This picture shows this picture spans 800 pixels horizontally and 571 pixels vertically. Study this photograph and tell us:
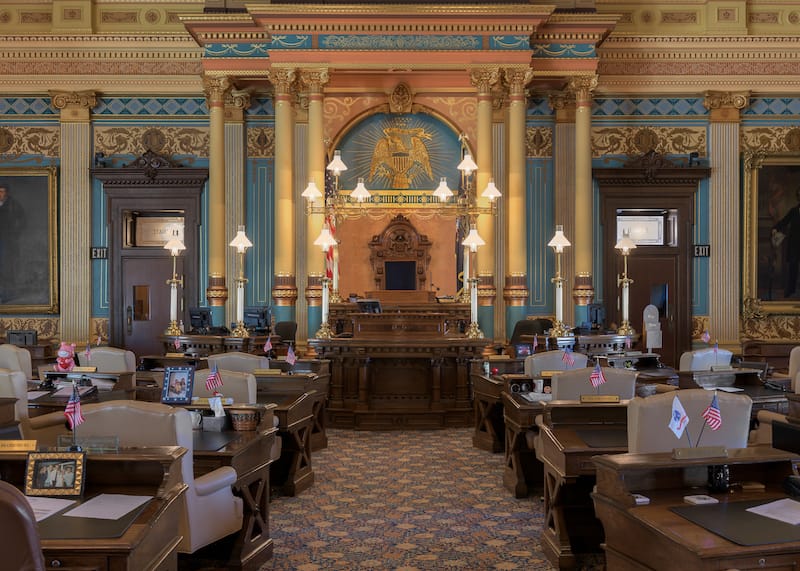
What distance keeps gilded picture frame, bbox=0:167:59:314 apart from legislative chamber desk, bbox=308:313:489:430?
7890mm

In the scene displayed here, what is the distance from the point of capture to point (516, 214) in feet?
49.8

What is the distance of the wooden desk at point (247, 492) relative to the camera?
5141 millimetres

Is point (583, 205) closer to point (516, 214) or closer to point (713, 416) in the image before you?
point (516, 214)

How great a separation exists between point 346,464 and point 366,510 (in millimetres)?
2011

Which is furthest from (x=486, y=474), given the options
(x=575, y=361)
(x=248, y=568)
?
(x=248, y=568)

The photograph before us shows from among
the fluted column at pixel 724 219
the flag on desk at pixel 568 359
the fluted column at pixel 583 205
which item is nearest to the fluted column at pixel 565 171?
the fluted column at pixel 583 205

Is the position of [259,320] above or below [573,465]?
above

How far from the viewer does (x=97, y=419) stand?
438cm

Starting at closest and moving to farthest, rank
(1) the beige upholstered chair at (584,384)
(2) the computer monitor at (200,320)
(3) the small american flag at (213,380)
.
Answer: (3) the small american flag at (213,380) < (1) the beige upholstered chair at (584,384) < (2) the computer monitor at (200,320)

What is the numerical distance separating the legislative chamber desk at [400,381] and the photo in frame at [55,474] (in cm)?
769

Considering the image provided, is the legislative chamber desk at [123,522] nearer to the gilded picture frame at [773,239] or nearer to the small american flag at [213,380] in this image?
the small american flag at [213,380]

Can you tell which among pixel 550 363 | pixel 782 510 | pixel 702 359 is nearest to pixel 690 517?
pixel 782 510

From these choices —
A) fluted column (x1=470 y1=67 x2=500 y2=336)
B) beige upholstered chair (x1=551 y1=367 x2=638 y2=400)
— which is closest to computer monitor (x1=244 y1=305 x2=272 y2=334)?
fluted column (x1=470 y1=67 x2=500 y2=336)

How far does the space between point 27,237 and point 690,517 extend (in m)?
15.9
